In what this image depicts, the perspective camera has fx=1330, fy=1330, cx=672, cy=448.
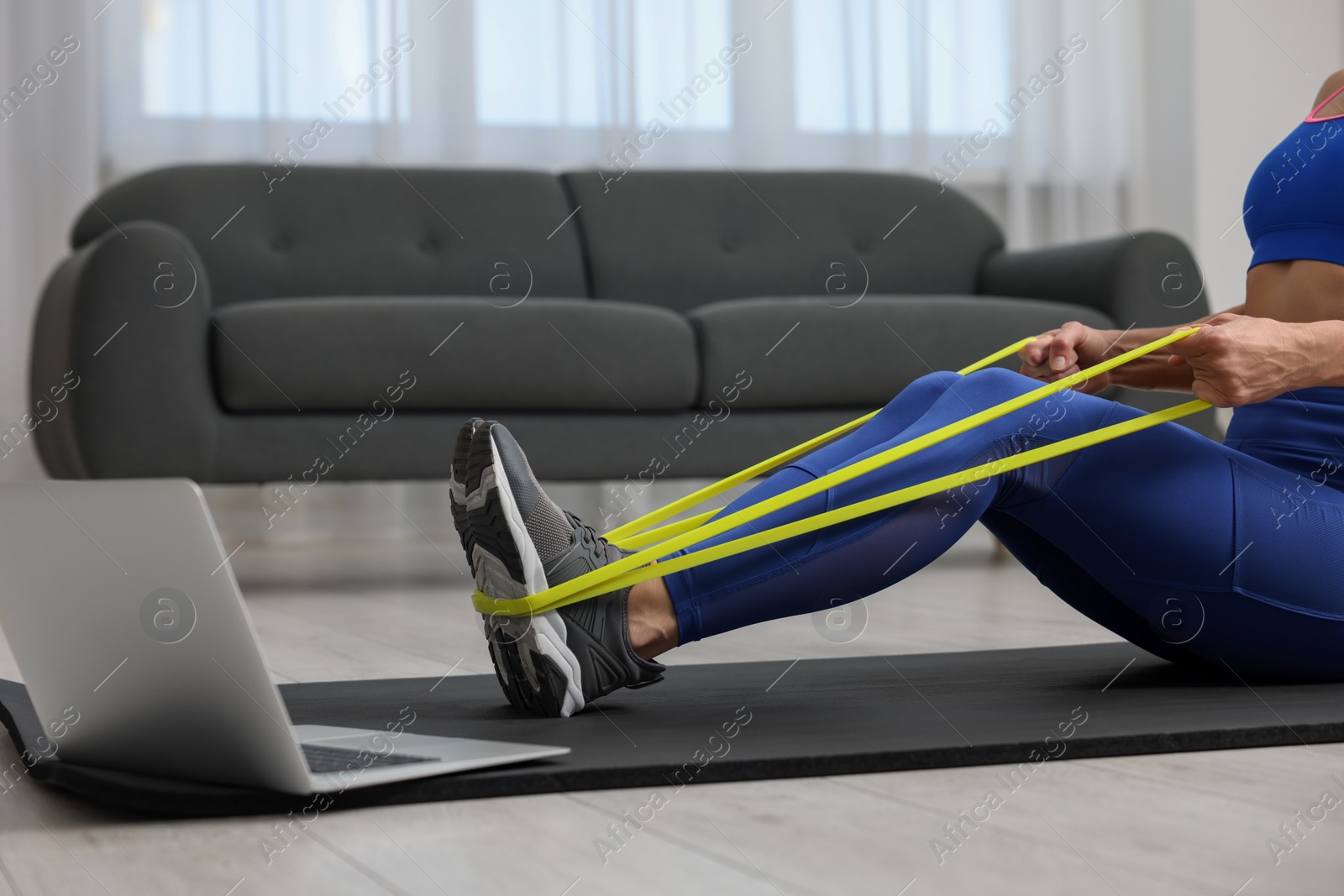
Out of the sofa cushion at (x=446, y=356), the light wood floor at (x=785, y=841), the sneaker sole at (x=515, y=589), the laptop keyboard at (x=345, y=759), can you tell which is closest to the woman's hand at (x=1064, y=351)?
the light wood floor at (x=785, y=841)

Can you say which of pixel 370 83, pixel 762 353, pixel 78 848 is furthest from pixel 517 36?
pixel 78 848

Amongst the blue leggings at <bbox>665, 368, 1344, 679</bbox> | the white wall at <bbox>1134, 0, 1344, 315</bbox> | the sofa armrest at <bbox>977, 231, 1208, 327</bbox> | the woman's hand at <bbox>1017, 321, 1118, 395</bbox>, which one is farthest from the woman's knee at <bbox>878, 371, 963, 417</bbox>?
the white wall at <bbox>1134, 0, 1344, 315</bbox>

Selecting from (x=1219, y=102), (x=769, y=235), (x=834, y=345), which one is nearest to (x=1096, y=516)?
(x=834, y=345)

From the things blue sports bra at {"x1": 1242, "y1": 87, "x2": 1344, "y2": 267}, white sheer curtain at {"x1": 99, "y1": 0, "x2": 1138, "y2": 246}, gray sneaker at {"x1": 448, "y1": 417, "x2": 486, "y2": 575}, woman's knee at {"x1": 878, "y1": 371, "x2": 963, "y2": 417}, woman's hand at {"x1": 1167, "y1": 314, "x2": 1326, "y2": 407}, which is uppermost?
white sheer curtain at {"x1": 99, "y1": 0, "x2": 1138, "y2": 246}

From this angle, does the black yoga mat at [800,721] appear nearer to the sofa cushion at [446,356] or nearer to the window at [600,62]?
the sofa cushion at [446,356]

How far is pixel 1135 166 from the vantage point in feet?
13.2

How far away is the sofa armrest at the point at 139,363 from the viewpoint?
2256mm

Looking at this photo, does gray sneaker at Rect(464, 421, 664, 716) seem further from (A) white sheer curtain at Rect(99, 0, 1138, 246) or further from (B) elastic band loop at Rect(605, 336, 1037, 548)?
(A) white sheer curtain at Rect(99, 0, 1138, 246)

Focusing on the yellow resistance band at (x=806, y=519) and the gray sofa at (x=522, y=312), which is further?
the gray sofa at (x=522, y=312)

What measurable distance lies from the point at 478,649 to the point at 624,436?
86 centimetres

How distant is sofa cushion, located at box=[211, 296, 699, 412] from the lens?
2328 mm

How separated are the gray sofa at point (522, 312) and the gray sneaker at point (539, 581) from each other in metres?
1.34

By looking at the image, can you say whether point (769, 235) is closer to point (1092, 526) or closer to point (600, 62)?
point (600, 62)

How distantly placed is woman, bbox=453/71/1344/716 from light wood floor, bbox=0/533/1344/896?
17 centimetres
